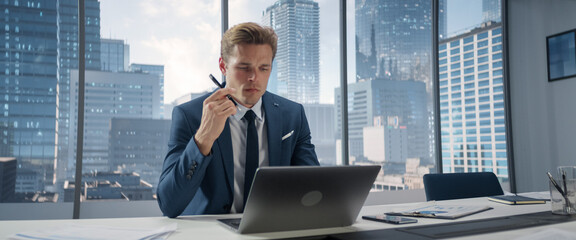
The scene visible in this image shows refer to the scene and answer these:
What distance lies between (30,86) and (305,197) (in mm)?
3227

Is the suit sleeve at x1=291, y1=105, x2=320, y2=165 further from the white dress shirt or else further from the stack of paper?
the stack of paper

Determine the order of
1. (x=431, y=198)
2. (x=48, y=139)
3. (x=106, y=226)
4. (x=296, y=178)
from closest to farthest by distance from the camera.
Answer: (x=296, y=178) → (x=106, y=226) → (x=431, y=198) → (x=48, y=139)

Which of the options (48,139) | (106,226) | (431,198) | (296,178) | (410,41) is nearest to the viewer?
(296,178)

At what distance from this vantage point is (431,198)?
223 centimetres

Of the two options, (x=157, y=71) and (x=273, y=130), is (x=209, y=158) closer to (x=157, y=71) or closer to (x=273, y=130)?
(x=273, y=130)

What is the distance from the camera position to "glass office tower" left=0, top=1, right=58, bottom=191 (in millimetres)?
3467

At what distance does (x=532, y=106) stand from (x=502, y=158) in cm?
69

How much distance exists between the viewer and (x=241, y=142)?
1.77m

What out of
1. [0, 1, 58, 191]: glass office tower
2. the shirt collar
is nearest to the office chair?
the shirt collar

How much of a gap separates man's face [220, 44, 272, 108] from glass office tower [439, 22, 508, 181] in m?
3.68

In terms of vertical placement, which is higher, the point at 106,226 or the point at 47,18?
the point at 47,18

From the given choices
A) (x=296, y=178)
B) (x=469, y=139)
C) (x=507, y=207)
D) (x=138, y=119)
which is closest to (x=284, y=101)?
(x=296, y=178)

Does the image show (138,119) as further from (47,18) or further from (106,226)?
(106,226)

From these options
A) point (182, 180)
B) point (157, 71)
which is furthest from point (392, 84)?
point (182, 180)
